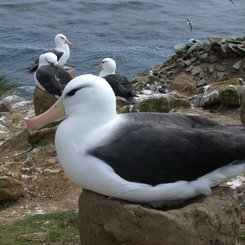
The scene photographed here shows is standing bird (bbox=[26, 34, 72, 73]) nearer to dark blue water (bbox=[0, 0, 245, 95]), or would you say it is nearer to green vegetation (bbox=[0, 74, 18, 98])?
green vegetation (bbox=[0, 74, 18, 98])

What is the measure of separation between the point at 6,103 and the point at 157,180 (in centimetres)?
879

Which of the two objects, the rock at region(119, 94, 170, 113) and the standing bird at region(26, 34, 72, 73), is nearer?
the rock at region(119, 94, 170, 113)

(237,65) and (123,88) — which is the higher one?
(123,88)

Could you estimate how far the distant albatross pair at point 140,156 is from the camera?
4.24m

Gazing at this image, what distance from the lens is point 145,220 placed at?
4.12 meters

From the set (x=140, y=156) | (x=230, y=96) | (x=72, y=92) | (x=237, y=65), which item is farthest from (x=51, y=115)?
(x=237, y=65)

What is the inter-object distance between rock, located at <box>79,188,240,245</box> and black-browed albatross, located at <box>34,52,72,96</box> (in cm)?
567

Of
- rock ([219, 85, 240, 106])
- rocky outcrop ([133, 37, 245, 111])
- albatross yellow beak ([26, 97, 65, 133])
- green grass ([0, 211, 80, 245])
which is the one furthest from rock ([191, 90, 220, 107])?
albatross yellow beak ([26, 97, 65, 133])

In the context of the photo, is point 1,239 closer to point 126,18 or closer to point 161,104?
point 161,104

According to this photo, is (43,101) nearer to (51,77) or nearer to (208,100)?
(51,77)

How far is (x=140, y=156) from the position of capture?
4.26 m

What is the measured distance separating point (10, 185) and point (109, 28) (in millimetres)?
15582

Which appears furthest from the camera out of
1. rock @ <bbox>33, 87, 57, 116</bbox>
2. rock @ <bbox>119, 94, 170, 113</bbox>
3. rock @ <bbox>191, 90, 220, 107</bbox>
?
rock @ <bbox>33, 87, 57, 116</bbox>

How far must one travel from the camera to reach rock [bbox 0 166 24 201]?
22.8ft
